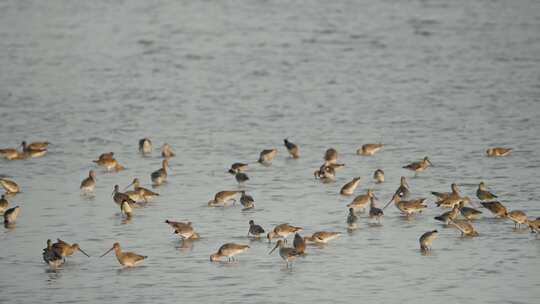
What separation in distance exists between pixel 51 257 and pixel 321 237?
3.80 meters

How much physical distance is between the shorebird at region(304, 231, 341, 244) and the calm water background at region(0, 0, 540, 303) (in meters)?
0.17

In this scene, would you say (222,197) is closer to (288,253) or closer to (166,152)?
(288,253)

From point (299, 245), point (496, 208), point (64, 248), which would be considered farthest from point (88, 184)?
point (496, 208)

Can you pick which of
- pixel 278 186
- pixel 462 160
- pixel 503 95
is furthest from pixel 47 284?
pixel 503 95

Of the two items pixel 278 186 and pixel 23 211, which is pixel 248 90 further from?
pixel 23 211

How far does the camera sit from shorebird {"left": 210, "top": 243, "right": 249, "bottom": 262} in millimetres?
15555

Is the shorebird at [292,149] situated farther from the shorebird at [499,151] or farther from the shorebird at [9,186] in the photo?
the shorebird at [9,186]

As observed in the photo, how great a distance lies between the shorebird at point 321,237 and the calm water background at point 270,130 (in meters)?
0.17

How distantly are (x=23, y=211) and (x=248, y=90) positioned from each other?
15188 millimetres

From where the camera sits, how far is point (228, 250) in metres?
15.5

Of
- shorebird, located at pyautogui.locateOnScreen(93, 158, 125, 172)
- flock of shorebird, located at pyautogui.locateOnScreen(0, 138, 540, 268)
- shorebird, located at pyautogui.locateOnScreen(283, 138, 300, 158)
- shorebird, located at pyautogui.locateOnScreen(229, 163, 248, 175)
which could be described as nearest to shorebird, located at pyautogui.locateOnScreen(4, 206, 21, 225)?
flock of shorebird, located at pyautogui.locateOnScreen(0, 138, 540, 268)

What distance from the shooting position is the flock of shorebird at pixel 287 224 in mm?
15656

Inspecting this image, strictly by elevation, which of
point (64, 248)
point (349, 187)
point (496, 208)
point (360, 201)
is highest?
point (349, 187)

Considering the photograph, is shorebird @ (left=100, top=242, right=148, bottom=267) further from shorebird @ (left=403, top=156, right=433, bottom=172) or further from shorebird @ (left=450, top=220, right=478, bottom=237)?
shorebird @ (left=403, top=156, right=433, bottom=172)
